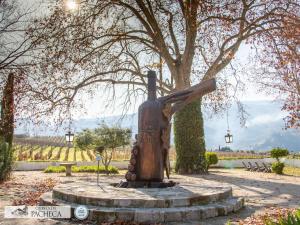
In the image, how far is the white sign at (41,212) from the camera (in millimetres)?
7508

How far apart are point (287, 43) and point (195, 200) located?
13.8 m

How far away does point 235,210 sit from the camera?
8.62 meters

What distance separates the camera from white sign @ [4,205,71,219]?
7508 mm

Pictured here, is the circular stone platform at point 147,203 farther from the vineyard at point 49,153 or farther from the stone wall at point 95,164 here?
the stone wall at point 95,164

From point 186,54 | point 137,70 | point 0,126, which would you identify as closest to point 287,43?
point 186,54

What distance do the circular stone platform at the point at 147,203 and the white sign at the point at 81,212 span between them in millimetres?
109

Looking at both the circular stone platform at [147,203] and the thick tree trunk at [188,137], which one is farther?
the thick tree trunk at [188,137]

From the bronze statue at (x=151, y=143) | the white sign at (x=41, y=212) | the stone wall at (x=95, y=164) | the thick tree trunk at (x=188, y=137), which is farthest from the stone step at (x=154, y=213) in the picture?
the stone wall at (x=95, y=164)

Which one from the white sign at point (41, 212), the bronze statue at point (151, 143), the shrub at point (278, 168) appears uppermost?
the bronze statue at point (151, 143)

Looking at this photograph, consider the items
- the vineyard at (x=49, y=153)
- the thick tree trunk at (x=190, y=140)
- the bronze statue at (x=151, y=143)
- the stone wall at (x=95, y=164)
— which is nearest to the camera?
the bronze statue at (x=151, y=143)

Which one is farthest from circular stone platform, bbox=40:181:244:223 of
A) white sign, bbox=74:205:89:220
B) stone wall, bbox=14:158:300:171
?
stone wall, bbox=14:158:300:171

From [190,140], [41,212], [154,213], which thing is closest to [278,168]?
[190,140]

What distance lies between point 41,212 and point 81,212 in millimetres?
1032

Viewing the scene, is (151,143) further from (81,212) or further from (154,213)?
(81,212)
